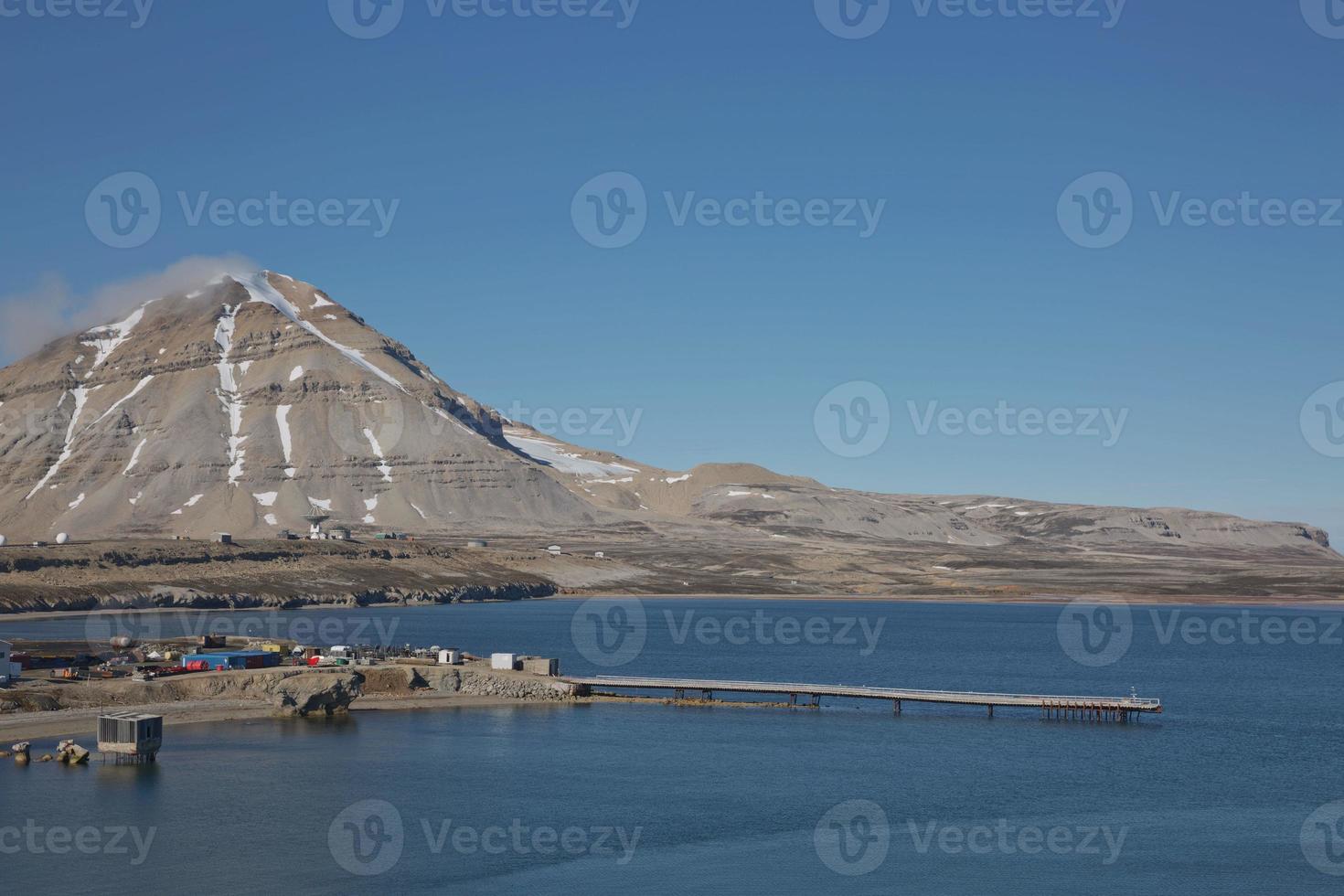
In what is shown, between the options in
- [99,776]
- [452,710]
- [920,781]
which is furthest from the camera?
[452,710]

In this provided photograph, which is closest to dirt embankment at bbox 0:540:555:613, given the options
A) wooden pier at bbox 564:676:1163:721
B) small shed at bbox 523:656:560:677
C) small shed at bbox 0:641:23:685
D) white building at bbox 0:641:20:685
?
small shed at bbox 0:641:23:685

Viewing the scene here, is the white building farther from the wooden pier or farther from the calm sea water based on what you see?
the wooden pier

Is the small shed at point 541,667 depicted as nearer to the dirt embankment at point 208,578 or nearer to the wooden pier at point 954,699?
the wooden pier at point 954,699

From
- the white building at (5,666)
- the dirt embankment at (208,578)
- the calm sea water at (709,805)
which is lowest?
the calm sea water at (709,805)

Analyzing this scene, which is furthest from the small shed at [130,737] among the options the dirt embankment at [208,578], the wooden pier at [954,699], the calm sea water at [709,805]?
the dirt embankment at [208,578]

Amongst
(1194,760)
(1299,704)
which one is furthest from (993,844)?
(1299,704)

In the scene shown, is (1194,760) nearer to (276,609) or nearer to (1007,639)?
(1007,639)

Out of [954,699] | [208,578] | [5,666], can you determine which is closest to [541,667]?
[954,699]
